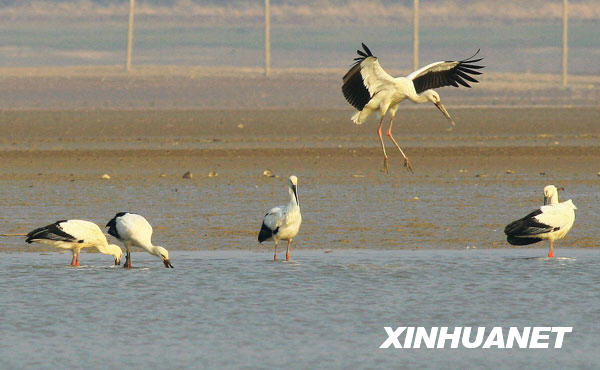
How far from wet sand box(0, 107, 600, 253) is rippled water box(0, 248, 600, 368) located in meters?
1.40

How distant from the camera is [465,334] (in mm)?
10141

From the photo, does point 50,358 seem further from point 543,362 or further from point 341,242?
point 341,242

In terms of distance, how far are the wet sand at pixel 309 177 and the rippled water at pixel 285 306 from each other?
4.60 feet

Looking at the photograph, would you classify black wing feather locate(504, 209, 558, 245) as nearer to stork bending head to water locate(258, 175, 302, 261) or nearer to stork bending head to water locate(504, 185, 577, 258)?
stork bending head to water locate(504, 185, 577, 258)

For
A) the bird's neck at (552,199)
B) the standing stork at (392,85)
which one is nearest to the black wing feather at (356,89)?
the standing stork at (392,85)

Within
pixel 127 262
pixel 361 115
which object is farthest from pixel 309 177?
pixel 127 262

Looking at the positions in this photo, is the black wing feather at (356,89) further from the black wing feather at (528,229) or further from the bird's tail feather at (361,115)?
the black wing feather at (528,229)

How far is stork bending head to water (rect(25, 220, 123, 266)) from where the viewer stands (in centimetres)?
1363

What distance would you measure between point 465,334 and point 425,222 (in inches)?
270

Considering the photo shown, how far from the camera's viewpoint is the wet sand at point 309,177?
16469 millimetres

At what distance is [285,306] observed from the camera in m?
11.4

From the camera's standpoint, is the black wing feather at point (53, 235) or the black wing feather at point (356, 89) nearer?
the black wing feather at point (53, 235)

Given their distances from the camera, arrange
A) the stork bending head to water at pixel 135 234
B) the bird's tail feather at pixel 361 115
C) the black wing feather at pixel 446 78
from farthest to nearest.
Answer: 1. the bird's tail feather at pixel 361 115
2. the black wing feather at pixel 446 78
3. the stork bending head to water at pixel 135 234

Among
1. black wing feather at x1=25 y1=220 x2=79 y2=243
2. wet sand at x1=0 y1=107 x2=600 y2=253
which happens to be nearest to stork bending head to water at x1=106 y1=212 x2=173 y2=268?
black wing feather at x1=25 y1=220 x2=79 y2=243
